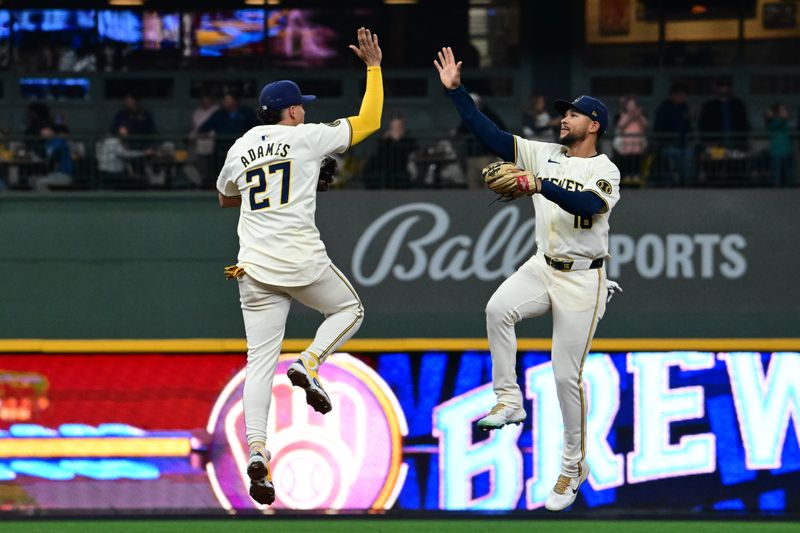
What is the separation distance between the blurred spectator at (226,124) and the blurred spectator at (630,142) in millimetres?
3454

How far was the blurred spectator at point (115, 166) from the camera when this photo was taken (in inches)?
565

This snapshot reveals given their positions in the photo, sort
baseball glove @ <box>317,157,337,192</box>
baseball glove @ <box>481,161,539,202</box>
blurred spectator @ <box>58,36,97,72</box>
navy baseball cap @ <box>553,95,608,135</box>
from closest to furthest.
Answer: baseball glove @ <box>481,161,539,202</box>
navy baseball cap @ <box>553,95,608,135</box>
baseball glove @ <box>317,157,337,192</box>
blurred spectator @ <box>58,36,97,72</box>

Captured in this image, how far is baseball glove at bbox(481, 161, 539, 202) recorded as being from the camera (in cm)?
746

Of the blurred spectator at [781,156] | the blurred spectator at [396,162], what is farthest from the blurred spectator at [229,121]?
the blurred spectator at [781,156]

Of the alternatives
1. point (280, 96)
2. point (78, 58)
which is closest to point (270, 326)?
point (280, 96)

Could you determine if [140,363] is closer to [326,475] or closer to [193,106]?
[326,475]

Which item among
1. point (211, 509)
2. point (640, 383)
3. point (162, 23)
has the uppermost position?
point (162, 23)

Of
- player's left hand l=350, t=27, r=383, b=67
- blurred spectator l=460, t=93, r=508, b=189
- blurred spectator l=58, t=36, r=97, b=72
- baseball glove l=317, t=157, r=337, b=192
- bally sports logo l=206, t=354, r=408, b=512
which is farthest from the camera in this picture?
blurred spectator l=58, t=36, r=97, b=72

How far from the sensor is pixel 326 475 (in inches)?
379

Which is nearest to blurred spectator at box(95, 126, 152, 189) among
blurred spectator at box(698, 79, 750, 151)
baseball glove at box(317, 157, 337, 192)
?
blurred spectator at box(698, 79, 750, 151)

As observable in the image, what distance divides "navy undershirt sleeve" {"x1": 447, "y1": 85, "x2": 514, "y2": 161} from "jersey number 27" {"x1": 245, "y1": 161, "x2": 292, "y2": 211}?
0.93 metres

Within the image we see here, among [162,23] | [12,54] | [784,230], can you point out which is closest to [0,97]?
[12,54]

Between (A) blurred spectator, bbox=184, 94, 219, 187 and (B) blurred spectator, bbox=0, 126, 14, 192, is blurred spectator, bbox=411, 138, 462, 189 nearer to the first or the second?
(A) blurred spectator, bbox=184, 94, 219, 187

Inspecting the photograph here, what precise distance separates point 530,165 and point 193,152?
690cm
